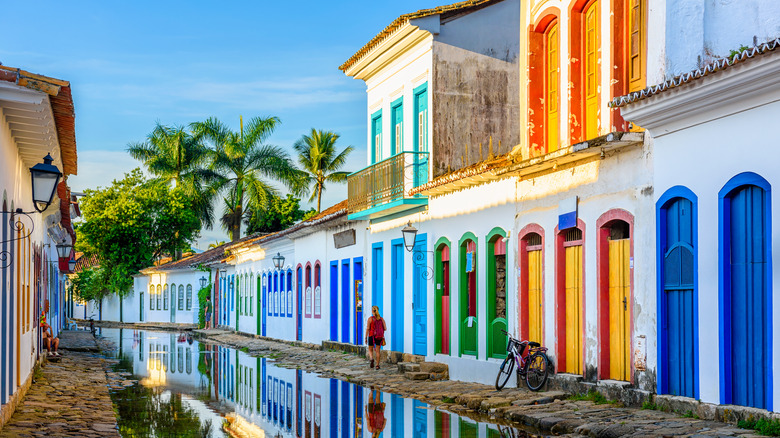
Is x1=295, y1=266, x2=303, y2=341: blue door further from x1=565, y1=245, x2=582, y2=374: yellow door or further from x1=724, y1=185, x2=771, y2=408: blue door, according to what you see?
x1=724, y1=185, x2=771, y2=408: blue door

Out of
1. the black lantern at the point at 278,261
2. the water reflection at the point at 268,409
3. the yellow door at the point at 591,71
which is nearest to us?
the water reflection at the point at 268,409

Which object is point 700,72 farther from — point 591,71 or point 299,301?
point 299,301

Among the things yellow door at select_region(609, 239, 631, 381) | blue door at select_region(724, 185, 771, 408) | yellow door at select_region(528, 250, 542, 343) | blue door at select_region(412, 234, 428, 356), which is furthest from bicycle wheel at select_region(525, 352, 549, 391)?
blue door at select_region(412, 234, 428, 356)

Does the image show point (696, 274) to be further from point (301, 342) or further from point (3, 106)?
point (301, 342)

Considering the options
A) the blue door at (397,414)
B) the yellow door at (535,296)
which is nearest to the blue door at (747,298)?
the blue door at (397,414)

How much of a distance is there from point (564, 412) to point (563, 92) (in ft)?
17.9

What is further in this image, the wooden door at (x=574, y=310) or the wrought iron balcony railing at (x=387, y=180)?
the wrought iron balcony railing at (x=387, y=180)

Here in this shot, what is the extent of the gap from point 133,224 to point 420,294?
124 ft

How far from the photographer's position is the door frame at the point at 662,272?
38.0ft

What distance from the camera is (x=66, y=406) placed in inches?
527

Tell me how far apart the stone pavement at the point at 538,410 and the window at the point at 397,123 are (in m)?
5.11

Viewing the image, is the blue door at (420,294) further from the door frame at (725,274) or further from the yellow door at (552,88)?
the door frame at (725,274)

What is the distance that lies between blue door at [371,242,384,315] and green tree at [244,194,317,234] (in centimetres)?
2929

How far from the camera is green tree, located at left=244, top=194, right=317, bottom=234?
54.4 m
